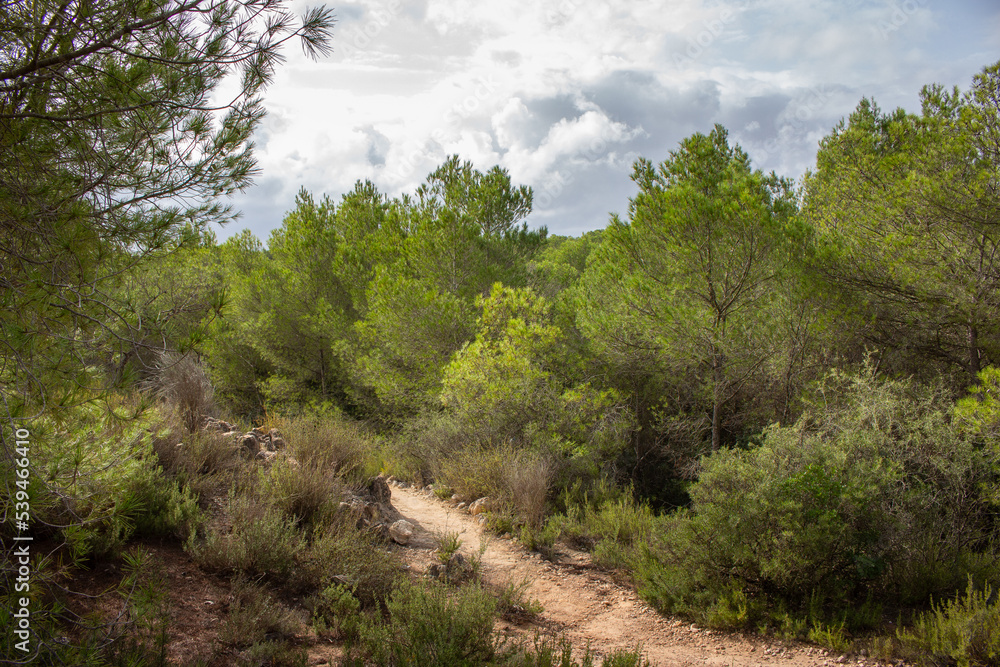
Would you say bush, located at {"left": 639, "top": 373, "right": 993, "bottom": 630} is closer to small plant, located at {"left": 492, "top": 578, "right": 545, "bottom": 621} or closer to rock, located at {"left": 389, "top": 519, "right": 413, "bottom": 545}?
small plant, located at {"left": 492, "top": 578, "right": 545, "bottom": 621}

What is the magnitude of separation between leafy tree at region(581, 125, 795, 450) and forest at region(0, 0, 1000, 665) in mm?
52

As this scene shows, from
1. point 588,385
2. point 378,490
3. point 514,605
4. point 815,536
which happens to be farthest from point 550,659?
point 588,385

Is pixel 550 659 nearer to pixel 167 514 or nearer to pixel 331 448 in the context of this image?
pixel 167 514

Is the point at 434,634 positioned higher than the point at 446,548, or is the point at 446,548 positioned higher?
the point at 434,634

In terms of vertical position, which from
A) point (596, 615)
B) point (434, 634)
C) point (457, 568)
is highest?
point (434, 634)

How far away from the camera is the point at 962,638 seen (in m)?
3.61

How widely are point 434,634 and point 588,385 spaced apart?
6.57 m

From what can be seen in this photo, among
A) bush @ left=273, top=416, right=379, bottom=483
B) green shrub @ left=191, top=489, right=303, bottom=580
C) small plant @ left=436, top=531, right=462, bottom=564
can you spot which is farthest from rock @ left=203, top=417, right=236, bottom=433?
small plant @ left=436, top=531, right=462, bottom=564

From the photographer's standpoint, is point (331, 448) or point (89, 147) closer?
point (89, 147)

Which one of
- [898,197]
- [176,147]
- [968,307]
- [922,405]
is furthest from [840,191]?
[176,147]

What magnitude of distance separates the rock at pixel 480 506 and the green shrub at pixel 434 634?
13.0 feet

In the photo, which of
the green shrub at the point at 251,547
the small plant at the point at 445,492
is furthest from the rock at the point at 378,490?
the green shrub at the point at 251,547

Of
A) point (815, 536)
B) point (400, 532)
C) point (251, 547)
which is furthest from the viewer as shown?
point (400, 532)

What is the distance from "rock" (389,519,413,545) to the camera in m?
5.53
